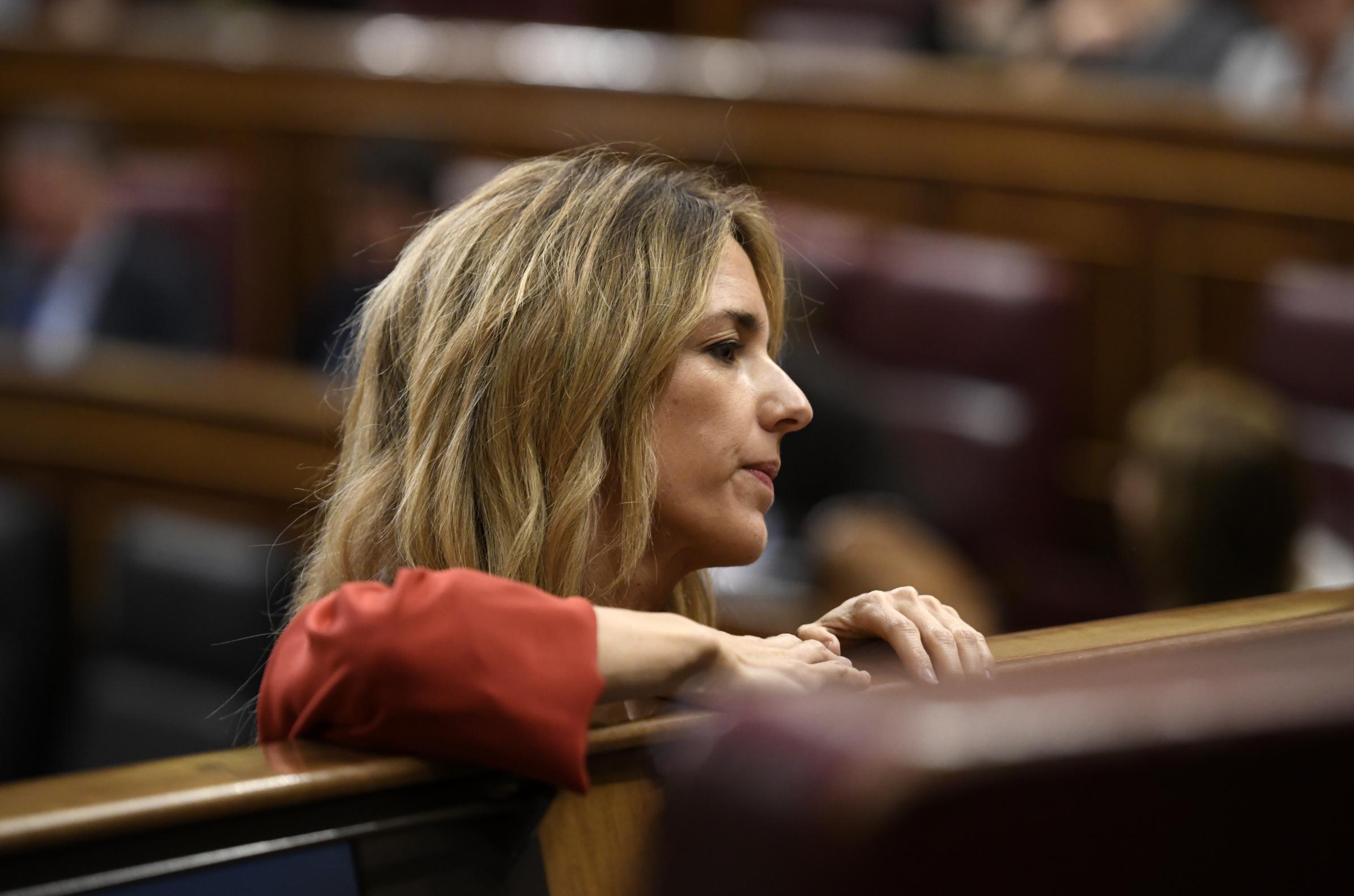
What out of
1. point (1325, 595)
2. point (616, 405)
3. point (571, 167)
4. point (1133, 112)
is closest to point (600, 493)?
point (616, 405)

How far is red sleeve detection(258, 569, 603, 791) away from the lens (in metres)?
0.49

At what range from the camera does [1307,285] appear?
1.81 m

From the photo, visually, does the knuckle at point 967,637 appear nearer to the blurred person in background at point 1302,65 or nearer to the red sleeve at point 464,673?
the red sleeve at point 464,673

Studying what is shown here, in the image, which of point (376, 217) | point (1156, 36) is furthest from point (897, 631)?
point (1156, 36)

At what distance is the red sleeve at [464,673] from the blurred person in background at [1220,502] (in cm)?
84

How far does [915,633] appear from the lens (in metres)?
0.60

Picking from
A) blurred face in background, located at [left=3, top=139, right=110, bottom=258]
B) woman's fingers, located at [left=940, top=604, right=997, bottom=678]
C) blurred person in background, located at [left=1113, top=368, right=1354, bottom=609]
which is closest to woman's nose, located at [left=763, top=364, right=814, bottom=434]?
woman's fingers, located at [left=940, top=604, right=997, bottom=678]

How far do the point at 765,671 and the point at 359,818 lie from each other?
15 cm

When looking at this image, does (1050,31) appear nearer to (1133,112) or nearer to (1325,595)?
(1133,112)

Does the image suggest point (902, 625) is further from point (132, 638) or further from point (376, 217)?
point (376, 217)

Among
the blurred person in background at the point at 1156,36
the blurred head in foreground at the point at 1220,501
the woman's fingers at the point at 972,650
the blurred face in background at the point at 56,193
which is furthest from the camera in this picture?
the blurred face in background at the point at 56,193

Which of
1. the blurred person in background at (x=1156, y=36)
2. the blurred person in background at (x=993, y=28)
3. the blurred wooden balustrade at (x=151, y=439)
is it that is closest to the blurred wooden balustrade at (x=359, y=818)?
the blurred wooden balustrade at (x=151, y=439)

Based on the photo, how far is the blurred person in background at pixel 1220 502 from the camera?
1.22m

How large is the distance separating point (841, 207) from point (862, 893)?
202 cm
